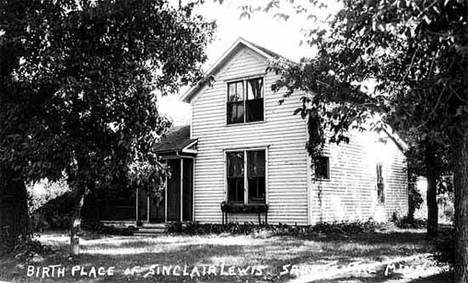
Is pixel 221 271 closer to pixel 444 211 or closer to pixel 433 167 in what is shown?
pixel 433 167

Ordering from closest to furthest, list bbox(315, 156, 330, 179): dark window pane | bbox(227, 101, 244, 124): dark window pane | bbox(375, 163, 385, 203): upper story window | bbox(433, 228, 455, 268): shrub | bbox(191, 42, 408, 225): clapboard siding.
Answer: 1. bbox(433, 228, 455, 268): shrub
2. bbox(315, 156, 330, 179): dark window pane
3. bbox(191, 42, 408, 225): clapboard siding
4. bbox(227, 101, 244, 124): dark window pane
5. bbox(375, 163, 385, 203): upper story window

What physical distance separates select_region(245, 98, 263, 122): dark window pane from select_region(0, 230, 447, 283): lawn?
245 inches

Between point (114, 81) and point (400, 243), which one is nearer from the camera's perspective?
point (114, 81)

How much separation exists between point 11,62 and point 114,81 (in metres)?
2.42

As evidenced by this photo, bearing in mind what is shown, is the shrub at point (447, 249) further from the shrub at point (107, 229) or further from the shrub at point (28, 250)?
the shrub at point (107, 229)

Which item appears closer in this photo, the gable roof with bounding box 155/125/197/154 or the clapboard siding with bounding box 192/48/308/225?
the clapboard siding with bounding box 192/48/308/225

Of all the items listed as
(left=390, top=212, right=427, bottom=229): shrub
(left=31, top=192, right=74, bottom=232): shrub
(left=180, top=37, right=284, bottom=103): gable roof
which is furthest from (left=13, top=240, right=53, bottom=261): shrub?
(left=390, top=212, right=427, bottom=229): shrub

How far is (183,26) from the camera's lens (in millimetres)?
10711

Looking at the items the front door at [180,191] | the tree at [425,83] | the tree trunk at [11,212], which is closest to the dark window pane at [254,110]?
the front door at [180,191]

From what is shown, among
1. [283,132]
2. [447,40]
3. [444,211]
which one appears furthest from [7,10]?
[444,211]

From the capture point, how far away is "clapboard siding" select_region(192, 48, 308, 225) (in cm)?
1750

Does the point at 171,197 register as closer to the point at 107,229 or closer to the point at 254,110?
the point at 107,229

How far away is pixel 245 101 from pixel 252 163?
2415 millimetres

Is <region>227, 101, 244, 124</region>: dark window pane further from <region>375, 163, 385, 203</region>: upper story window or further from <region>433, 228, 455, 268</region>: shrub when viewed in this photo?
<region>433, 228, 455, 268</region>: shrub
